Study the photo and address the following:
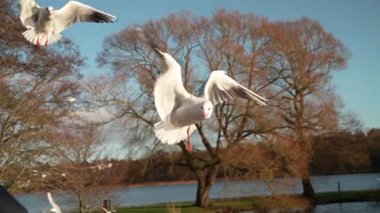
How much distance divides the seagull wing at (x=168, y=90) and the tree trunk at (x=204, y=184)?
21.8 metres

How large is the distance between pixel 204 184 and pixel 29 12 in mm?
21267

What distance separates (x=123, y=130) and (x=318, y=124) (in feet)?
33.8

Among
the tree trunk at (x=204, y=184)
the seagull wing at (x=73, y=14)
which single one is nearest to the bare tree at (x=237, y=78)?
the tree trunk at (x=204, y=184)

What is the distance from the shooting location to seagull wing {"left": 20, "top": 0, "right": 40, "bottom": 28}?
786 centimetres

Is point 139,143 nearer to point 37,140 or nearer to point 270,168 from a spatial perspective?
point 270,168

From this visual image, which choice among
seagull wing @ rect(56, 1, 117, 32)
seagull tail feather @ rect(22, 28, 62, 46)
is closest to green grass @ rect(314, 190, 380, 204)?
seagull wing @ rect(56, 1, 117, 32)

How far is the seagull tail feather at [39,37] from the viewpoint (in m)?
7.79

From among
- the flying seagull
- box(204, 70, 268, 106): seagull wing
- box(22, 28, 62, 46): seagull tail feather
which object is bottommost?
box(204, 70, 268, 106): seagull wing

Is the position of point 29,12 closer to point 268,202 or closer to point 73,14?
point 73,14

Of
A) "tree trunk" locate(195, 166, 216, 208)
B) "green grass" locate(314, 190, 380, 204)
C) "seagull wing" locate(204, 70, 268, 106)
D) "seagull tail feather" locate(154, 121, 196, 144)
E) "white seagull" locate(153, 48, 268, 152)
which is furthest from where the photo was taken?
"green grass" locate(314, 190, 380, 204)

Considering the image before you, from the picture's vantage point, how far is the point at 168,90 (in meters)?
5.99

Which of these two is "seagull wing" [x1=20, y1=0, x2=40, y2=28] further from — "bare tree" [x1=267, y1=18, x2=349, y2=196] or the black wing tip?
"bare tree" [x1=267, y1=18, x2=349, y2=196]

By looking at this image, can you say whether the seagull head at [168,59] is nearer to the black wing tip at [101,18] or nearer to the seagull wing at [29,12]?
the black wing tip at [101,18]

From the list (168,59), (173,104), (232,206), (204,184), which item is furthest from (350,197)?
(168,59)
